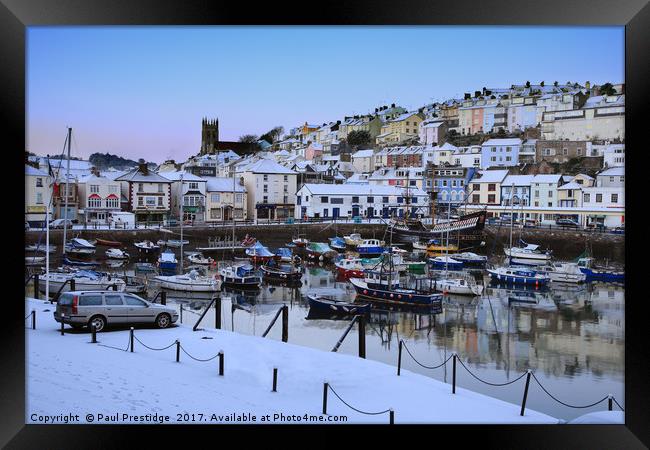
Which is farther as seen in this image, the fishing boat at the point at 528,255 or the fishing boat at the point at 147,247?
the fishing boat at the point at 528,255

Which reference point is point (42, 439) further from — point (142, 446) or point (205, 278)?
point (205, 278)

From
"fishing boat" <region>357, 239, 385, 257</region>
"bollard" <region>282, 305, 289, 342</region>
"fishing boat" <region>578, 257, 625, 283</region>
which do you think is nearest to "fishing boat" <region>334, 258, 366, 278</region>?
"fishing boat" <region>357, 239, 385, 257</region>

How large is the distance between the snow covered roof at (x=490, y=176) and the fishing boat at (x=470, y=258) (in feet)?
10.4

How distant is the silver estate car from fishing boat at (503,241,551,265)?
9781 millimetres

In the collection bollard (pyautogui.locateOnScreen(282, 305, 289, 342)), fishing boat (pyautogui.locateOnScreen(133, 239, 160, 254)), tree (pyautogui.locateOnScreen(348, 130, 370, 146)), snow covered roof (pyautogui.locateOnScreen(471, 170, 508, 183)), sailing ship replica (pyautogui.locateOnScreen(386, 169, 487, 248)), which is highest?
tree (pyautogui.locateOnScreen(348, 130, 370, 146))

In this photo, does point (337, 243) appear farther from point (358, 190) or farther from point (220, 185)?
point (220, 185)

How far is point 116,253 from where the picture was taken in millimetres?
13219

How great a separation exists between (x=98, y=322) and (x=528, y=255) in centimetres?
1086

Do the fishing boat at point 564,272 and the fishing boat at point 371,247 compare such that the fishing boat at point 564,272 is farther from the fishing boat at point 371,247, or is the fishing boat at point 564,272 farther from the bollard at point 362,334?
the bollard at point 362,334

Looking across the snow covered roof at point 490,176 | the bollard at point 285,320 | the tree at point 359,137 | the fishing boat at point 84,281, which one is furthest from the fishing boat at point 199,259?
the snow covered roof at point 490,176

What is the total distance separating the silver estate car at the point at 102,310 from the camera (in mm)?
6672

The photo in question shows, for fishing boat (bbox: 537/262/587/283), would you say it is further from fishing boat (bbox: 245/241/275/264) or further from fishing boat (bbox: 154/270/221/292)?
fishing boat (bbox: 154/270/221/292)

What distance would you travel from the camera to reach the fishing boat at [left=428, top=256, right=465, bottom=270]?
16538 millimetres

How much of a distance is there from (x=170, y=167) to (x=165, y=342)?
15.1 feet
